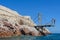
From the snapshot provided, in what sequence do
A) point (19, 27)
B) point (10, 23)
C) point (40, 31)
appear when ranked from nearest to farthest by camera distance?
point (10, 23)
point (19, 27)
point (40, 31)

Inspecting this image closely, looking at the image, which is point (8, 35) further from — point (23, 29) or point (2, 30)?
point (23, 29)

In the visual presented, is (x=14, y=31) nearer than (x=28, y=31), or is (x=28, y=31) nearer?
(x=14, y=31)

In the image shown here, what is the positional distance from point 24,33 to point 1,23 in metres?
17.8

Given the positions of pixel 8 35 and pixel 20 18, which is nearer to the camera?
pixel 8 35

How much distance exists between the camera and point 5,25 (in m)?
108

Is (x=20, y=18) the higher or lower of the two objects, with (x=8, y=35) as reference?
higher

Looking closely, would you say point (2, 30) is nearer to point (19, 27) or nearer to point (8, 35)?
point (8, 35)

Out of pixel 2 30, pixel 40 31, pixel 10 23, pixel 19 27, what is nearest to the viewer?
pixel 2 30

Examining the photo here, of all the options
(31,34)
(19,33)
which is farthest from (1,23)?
(31,34)

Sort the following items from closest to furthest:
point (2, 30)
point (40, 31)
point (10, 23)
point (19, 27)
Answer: point (2, 30)
point (10, 23)
point (19, 27)
point (40, 31)

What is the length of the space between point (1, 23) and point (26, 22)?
32.2m

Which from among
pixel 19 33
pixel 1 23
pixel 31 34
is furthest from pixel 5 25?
pixel 31 34

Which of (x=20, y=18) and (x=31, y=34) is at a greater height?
(x=20, y=18)

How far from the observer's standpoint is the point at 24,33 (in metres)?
122
